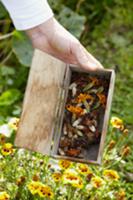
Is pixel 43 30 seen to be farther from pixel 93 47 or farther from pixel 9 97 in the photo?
pixel 93 47

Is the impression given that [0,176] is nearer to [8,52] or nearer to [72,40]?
[72,40]

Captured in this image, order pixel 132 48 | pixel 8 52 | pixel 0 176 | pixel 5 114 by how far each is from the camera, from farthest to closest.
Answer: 1. pixel 132 48
2. pixel 8 52
3. pixel 5 114
4. pixel 0 176

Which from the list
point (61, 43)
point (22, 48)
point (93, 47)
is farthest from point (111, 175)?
point (93, 47)

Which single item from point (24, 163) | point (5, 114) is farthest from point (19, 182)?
point (5, 114)

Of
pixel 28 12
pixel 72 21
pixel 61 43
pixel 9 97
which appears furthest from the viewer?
pixel 72 21

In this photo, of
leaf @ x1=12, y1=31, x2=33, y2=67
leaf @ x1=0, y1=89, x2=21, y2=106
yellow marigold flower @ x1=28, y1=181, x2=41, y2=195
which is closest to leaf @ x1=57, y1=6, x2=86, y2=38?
leaf @ x1=12, y1=31, x2=33, y2=67

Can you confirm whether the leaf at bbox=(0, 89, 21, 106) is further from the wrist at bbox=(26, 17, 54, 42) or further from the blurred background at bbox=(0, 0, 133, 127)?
the wrist at bbox=(26, 17, 54, 42)
